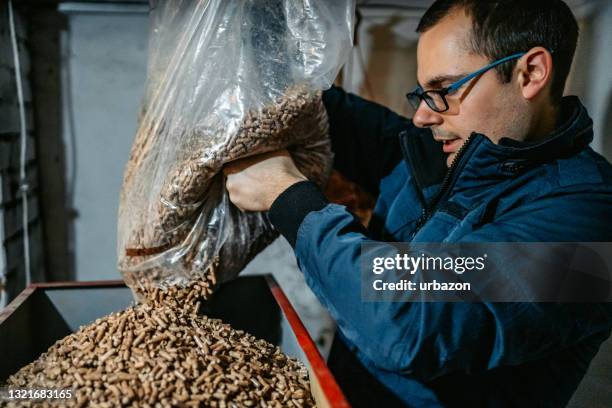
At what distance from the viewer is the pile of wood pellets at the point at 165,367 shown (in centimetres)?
70

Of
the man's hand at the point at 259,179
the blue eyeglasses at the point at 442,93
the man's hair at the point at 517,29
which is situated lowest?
the man's hand at the point at 259,179

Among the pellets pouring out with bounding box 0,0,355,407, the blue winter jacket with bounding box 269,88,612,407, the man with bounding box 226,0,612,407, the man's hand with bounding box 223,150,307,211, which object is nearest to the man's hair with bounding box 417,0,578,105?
the man with bounding box 226,0,612,407

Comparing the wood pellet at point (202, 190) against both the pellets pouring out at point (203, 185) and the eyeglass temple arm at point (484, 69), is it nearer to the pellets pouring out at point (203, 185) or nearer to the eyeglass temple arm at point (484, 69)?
the pellets pouring out at point (203, 185)

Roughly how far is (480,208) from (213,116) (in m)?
0.49

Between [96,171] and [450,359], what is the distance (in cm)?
141

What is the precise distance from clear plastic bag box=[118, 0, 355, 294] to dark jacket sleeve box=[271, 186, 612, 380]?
21 cm

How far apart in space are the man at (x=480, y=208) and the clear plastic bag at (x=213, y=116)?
71mm

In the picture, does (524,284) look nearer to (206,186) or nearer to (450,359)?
(450,359)

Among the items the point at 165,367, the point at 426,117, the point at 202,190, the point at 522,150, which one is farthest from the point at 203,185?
the point at 522,150

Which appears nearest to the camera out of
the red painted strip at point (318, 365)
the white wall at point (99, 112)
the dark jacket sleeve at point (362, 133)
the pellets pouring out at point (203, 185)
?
the red painted strip at point (318, 365)

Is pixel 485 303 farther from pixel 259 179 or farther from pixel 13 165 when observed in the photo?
pixel 13 165

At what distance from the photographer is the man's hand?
2.75 ft

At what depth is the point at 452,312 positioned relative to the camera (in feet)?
2.19

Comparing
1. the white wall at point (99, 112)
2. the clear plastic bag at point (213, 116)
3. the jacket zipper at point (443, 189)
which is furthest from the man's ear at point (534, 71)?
the white wall at point (99, 112)
